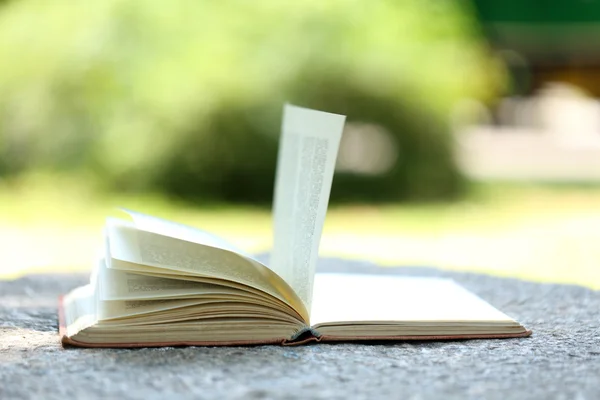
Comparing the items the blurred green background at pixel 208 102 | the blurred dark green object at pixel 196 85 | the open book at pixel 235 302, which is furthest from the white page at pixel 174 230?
the blurred dark green object at pixel 196 85

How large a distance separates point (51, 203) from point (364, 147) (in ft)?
5.67

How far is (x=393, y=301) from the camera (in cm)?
121

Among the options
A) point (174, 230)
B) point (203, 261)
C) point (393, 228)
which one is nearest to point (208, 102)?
point (393, 228)

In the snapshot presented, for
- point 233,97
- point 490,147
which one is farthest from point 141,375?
point 490,147

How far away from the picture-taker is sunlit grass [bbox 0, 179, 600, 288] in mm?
2936

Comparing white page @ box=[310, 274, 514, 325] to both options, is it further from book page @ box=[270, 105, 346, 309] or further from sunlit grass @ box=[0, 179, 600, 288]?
sunlit grass @ box=[0, 179, 600, 288]

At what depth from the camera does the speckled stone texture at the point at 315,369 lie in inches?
33.8

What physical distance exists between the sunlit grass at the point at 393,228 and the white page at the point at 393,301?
119 centimetres

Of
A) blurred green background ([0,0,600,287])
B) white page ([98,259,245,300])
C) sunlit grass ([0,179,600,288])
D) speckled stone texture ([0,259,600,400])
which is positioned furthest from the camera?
blurred green background ([0,0,600,287])

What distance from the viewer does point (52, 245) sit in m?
3.34

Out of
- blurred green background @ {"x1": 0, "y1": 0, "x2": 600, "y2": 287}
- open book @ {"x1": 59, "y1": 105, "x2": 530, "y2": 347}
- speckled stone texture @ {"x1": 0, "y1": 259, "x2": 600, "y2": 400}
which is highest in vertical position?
blurred green background @ {"x1": 0, "y1": 0, "x2": 600, "y2": 287}

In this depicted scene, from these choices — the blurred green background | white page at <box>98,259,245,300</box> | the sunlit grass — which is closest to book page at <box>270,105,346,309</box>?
white page at <box>98,259,245,300</box>

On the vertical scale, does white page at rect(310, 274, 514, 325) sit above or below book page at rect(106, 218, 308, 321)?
below

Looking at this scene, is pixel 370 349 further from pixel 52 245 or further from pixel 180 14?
pixel 180 14
